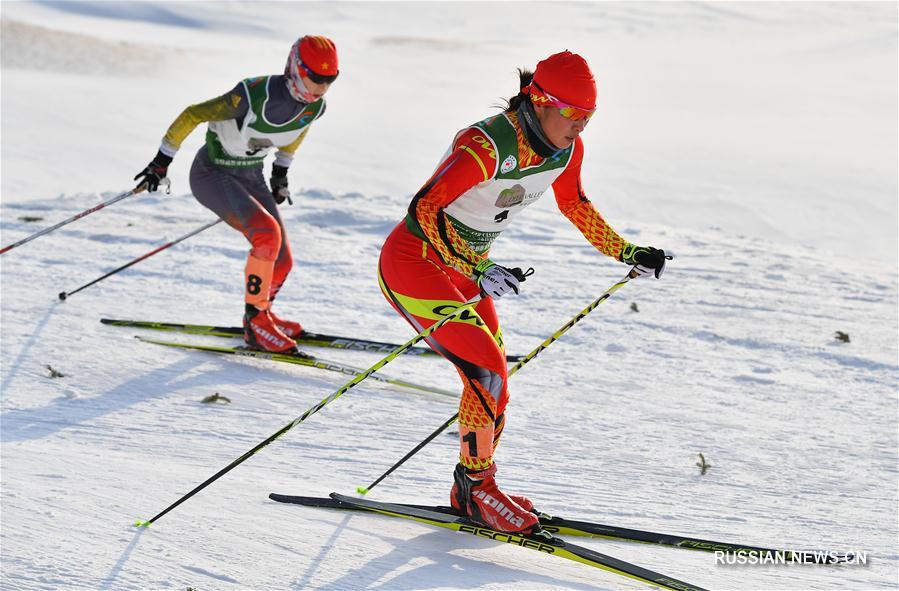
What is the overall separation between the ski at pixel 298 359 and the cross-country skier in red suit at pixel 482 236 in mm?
1591

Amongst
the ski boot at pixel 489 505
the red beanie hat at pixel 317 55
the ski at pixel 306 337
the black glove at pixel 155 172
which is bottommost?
the ski boot at pixel 489 505

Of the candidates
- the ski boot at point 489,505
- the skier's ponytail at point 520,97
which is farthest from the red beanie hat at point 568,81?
the ski boot at point 489,505

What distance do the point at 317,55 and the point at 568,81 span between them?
7.61 ft

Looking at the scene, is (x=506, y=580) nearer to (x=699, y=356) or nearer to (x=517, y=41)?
(x=699, y=356)

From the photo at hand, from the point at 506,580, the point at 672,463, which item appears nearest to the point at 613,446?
the point at 672,463

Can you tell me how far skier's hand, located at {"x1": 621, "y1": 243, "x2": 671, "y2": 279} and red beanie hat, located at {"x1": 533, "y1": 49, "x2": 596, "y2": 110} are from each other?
0.73 m

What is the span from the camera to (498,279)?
3359 millimetres

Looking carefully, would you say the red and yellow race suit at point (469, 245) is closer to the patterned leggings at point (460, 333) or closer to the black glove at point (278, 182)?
the patterned leggings at point (460, 333)

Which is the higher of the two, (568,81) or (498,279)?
(568,81)

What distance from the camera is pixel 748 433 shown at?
504 centimetres

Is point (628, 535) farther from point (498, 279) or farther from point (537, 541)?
point (498, 279)

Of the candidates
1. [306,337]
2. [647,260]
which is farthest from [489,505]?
[306,337]

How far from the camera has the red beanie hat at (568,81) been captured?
11.5 feet

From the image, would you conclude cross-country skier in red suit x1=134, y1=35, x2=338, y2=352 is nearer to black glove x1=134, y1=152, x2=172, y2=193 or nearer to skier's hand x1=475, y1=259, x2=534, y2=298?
black glove x1=134, y1=152, x2=172, y2=193
